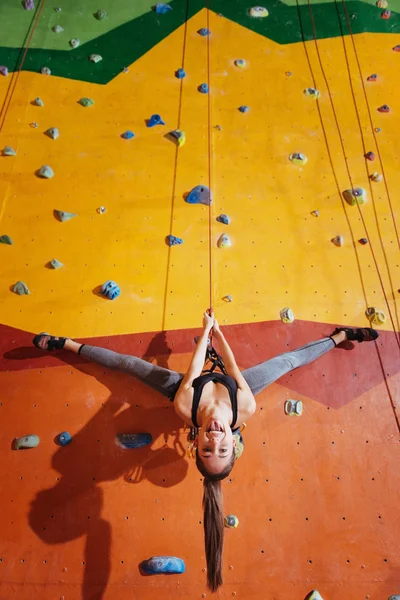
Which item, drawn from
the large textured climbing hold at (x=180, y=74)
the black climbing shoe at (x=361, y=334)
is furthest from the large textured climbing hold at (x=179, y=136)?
the black climbing shoe at (x=361, y=334)

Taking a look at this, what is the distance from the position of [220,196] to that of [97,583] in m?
2.17

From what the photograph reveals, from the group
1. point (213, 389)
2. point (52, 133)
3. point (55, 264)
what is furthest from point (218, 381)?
point (52, 133)

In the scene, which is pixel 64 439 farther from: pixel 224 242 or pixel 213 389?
pixel 224 242

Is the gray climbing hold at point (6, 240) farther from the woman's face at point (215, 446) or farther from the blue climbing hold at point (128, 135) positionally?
the woman's face at point (215, 446)

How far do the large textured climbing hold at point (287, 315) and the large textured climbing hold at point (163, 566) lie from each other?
4.24ft

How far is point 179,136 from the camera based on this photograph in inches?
122

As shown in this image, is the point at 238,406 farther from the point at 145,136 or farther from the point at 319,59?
the point at 319,59

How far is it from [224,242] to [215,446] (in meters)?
1.32

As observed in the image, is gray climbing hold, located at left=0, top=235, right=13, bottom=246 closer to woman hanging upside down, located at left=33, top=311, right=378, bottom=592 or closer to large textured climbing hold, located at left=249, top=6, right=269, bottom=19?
woman hanging upside down, located at left=33, top=311, right=378, bottom=592

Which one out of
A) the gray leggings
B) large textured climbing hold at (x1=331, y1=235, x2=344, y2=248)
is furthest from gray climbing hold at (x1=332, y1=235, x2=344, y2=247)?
the gray leggings

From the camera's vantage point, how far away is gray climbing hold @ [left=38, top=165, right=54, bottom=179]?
9.78 feet

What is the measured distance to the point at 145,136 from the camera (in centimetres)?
317

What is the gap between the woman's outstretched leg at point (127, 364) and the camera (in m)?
2.27

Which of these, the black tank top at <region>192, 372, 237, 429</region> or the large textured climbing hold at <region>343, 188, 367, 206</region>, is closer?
the black tank top at <region>192, 372, 237, 429</region>
